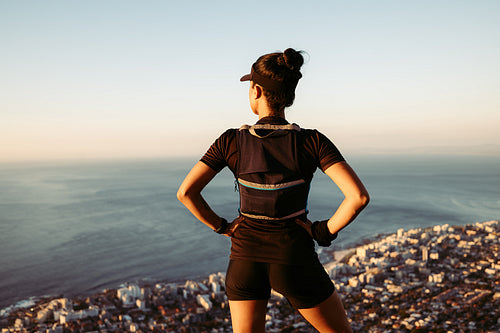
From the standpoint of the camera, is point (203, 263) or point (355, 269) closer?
point (355, 269)

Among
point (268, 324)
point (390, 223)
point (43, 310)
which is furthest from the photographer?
point (390, 223)

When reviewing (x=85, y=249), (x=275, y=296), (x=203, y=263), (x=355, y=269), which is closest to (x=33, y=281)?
(x=85, y=249)

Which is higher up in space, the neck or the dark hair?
the dark hair

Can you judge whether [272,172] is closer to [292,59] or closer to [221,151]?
[221,151]

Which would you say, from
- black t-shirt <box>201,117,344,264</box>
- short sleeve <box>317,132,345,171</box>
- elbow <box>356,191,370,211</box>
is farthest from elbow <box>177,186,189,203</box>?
elbow <box>356,191,370,211</box>

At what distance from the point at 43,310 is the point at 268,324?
9073 mm

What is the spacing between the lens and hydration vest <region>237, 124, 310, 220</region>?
1072 millimetres

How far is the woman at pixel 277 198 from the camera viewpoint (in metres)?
1.07

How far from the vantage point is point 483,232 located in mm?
21547

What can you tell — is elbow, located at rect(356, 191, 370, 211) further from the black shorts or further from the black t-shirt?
the black shorts

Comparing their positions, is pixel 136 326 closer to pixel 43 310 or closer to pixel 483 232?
pixel 43 310

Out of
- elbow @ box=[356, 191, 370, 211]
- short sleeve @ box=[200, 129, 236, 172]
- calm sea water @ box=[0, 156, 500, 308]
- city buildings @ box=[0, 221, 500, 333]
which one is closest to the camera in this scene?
elbow @ box=[356, 191, 370, 211]

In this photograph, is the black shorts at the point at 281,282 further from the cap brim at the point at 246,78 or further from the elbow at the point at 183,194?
the cap brim at the point at 246,78

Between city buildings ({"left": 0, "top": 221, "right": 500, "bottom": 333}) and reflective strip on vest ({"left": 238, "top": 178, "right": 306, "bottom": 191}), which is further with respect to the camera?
city buildings ({"left": 0, "top": 221, "right": 500, "bottom": 333})
